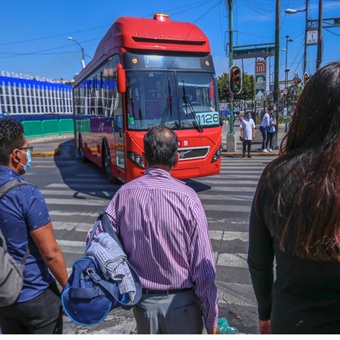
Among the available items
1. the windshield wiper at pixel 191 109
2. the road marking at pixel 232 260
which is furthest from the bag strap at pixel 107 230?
the windshield wiper at pixel 191 109

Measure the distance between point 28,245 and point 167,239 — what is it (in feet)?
2.86

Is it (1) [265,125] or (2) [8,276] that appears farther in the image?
(1) [265,125]

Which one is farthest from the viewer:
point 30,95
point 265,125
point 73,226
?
point 30,95

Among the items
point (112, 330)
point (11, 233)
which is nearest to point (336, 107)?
point (11, 233)

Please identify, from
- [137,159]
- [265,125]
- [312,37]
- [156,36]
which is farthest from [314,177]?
[312,37]

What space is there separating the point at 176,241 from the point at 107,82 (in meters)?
7.50

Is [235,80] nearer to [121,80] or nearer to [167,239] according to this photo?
[121,80]

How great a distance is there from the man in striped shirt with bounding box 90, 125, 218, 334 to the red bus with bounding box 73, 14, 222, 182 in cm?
519

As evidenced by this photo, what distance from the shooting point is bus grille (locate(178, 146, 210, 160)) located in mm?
7324

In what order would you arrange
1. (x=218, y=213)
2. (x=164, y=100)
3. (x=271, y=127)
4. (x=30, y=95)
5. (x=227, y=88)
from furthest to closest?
(x=227, y=88) < (x=30, y=95) < (x=271, y=127) < (x=164, y=100) < (x=218, y=213)

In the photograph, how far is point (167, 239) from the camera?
1.92m

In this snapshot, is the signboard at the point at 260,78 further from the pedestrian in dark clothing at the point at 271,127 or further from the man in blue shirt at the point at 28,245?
the man in blue shirt at the point at 28,245

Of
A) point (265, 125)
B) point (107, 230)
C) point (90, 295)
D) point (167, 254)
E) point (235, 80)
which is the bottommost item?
point (90, 295)

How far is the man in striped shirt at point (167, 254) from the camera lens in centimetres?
192
